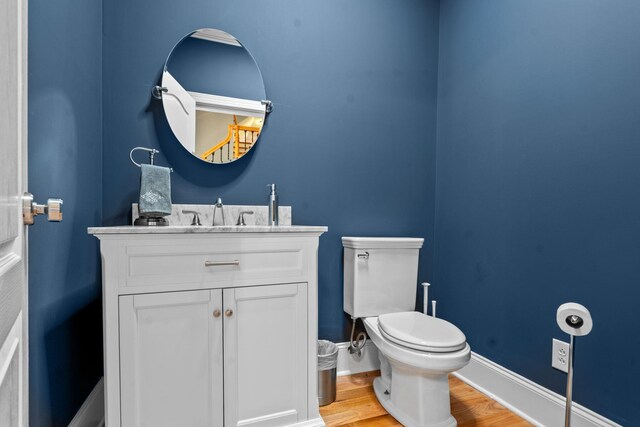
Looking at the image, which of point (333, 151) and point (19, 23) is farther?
point (333, 151)

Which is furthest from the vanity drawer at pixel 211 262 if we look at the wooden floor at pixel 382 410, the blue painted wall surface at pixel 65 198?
the wooden floor at pixel 382 410

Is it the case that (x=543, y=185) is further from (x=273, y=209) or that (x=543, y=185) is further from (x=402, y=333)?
(x=273, y=209)

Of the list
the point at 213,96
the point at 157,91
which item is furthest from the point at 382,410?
the point at 157,91

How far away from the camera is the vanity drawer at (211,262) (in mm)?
1155

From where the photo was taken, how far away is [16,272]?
0.46m

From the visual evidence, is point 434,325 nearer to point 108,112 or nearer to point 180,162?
point 180,162

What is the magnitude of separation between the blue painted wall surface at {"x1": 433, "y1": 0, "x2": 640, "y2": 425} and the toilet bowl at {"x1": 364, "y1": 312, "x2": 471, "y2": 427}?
45cm

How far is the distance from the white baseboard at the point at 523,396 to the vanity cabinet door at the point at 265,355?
3.46 feet

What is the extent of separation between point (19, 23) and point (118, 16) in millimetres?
1369

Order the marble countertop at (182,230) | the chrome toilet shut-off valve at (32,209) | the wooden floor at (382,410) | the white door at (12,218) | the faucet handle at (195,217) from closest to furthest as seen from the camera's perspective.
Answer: the white door at (12,218), the chrome toilet shut-off valve at (32,209), the marble countertop at (182,230), the wooden floor at (382,410), the faucet handle at (195,217)

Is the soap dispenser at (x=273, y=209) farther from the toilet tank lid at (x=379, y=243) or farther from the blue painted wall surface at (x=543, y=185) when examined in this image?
the blue painted wall surface at (x=543, y=185)

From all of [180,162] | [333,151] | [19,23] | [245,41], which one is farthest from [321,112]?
[19,23]

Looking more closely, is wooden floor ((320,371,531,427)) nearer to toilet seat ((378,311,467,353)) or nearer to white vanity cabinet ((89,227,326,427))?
white vanity cabinet ((89,227,326,427))

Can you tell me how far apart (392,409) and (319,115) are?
1624 millimetres
